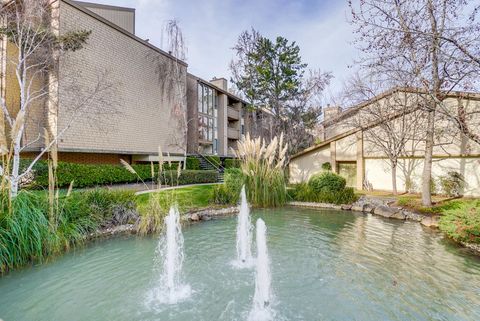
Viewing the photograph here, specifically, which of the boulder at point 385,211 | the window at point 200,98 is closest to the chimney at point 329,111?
the boulder at point 385,211

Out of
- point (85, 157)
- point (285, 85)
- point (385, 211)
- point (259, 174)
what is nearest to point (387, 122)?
point (385, 211)

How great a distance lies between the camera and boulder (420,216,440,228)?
799 cm

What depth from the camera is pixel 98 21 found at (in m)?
13.7

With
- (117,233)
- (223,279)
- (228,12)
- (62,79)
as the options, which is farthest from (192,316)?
(62,79)

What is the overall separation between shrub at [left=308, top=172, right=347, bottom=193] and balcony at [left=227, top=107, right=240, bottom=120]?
692 inches

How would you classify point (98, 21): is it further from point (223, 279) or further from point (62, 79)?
point (223, 279)

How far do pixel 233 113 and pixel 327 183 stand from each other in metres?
18.7

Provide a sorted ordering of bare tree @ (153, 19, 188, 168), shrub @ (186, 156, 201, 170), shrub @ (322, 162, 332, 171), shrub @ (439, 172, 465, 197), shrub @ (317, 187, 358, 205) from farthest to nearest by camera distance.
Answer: shrub @ (186, 156, 201, 170) → bare tree @ (153, 19, 188, 168) → shrub @ (322, 162, 332, 171) → shrub @ (439, 172, 465, 197) → shrub @ (317, 187, 358, 205)

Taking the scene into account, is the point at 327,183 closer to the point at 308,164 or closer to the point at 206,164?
the point at 308,164

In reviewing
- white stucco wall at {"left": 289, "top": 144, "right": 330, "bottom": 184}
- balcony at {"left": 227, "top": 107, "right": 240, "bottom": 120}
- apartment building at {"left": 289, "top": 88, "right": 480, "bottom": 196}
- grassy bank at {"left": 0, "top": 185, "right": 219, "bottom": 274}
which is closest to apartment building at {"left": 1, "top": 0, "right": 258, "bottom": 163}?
grassy bank at {"left": 0, "top": 185, "right": 219, "bottom": 274}

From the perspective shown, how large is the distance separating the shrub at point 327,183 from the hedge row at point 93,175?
654 centimetres

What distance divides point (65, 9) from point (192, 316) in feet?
47.2

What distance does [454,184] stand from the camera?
1251 centimetres

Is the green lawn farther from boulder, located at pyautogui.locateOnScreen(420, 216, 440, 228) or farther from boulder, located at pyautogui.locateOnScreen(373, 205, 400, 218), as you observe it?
boulder, located at pyautogui.locateOnScreen(420, 216, 440, 228)
